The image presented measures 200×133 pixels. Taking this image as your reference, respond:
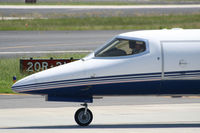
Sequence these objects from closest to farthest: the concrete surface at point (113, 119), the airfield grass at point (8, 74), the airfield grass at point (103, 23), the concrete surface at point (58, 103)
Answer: the concrete surface at point (113, 119) < the concrete surface at point (58, 103) < the airfield grass at point (8, 74) < the airfield grass at point (103, 23)

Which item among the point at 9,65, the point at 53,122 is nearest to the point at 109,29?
the point at 9,65

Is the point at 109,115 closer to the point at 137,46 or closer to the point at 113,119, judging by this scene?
the point at 113,119

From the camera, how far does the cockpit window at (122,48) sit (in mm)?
16062

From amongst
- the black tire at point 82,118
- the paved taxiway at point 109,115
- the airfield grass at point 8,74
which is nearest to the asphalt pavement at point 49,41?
the airfield grass at point 8,74

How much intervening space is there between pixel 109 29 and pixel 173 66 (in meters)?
43.3

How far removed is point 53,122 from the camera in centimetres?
1709

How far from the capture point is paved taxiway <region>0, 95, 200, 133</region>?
15.7 m

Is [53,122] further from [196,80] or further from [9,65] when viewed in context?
[9,65]

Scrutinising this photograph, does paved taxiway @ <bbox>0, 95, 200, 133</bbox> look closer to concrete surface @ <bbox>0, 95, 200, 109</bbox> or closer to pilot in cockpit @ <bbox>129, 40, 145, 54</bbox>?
concrete surface @ <bbox>0, 95, 200, 109</bbox>

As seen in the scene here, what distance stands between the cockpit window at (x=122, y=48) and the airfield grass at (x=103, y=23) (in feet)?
138

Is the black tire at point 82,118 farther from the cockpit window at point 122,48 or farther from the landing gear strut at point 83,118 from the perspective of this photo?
the cockpit window at point 122,48

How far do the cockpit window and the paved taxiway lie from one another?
212 cm

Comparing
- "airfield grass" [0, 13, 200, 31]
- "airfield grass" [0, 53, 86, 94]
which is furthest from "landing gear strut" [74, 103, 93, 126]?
"airfield grass" [0, 13, 200, 31]
